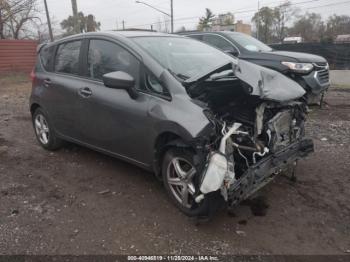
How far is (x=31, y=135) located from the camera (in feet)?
Answer: 22.8

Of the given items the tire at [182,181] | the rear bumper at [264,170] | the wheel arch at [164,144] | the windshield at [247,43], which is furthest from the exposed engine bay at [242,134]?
the windshield at [247,43]

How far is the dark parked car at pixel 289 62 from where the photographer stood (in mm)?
7633

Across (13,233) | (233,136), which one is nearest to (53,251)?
(13,233)

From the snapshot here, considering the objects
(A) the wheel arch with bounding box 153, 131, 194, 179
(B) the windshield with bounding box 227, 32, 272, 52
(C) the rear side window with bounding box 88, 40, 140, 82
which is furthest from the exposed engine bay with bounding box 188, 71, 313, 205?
(B) the windshield with bounding box 227, 32, 272, 52

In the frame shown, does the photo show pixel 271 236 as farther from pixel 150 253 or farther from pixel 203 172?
pixel 150 253

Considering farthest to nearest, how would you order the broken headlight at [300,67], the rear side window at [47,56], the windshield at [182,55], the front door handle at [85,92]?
the broken headlight at [300,67]
the rear side window at [47,56]
the front door handle at [85,92]
the windshield at [182,55]

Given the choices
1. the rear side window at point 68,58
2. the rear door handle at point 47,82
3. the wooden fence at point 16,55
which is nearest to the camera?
the rear side window at point 68,58

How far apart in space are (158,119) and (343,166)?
2.71 meters

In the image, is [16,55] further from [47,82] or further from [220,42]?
[47,82]

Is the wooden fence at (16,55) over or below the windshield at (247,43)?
below

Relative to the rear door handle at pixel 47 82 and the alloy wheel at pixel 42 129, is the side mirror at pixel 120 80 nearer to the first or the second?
the rear door handle at pixel 47 82

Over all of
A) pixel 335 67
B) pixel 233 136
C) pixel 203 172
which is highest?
pixel 233 136

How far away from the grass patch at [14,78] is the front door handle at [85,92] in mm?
14749

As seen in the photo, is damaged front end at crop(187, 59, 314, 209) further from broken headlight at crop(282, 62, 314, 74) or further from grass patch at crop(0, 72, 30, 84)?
grass patch at crop(0, 72, 30, 84)
